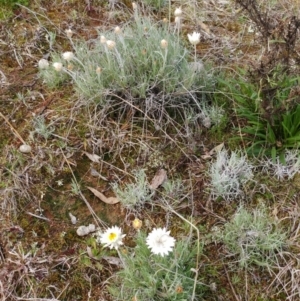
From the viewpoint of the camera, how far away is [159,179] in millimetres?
2361

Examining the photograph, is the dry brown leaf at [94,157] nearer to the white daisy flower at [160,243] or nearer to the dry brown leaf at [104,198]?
the dry brown leaf at [104,198]

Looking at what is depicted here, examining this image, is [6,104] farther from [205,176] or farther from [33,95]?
[205,176]

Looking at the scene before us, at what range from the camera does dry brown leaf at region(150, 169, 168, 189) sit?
7.66ft

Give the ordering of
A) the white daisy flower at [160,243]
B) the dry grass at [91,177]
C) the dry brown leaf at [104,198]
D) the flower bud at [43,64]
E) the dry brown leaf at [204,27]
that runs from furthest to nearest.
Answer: the dry brown leaf at [204,27] < the flower bud at [43,64] < the dry brown leaf at [104,198] < the dry grass at [91,177] < the white daisy flower at [160,243]

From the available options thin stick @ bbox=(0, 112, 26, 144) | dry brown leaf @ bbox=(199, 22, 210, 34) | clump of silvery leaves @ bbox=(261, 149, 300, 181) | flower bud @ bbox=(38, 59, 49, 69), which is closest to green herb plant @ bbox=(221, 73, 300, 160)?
clump of silvery leaves @ bbox=(261, 149, 300, 181)

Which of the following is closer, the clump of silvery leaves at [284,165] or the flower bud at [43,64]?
the clump of silvery leaves at [284,165]

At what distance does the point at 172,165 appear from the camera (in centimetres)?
241

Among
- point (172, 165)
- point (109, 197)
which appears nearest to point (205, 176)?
point (172, 165)

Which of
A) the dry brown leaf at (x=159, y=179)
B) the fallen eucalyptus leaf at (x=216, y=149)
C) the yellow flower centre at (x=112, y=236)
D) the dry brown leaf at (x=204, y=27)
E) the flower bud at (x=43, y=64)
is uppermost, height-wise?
the flower bud at (x=43, y=64)

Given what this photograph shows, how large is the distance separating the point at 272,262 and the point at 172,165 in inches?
26.5

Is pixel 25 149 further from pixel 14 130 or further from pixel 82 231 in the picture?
pixel 82 231

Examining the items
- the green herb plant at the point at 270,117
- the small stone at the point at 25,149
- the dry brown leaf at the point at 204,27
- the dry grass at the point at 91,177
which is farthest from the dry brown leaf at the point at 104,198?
the dry brown leaf at the point at 204,27

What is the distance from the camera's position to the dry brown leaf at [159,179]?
234 cm

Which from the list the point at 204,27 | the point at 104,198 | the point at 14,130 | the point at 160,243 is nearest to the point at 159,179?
the point at 104,198
